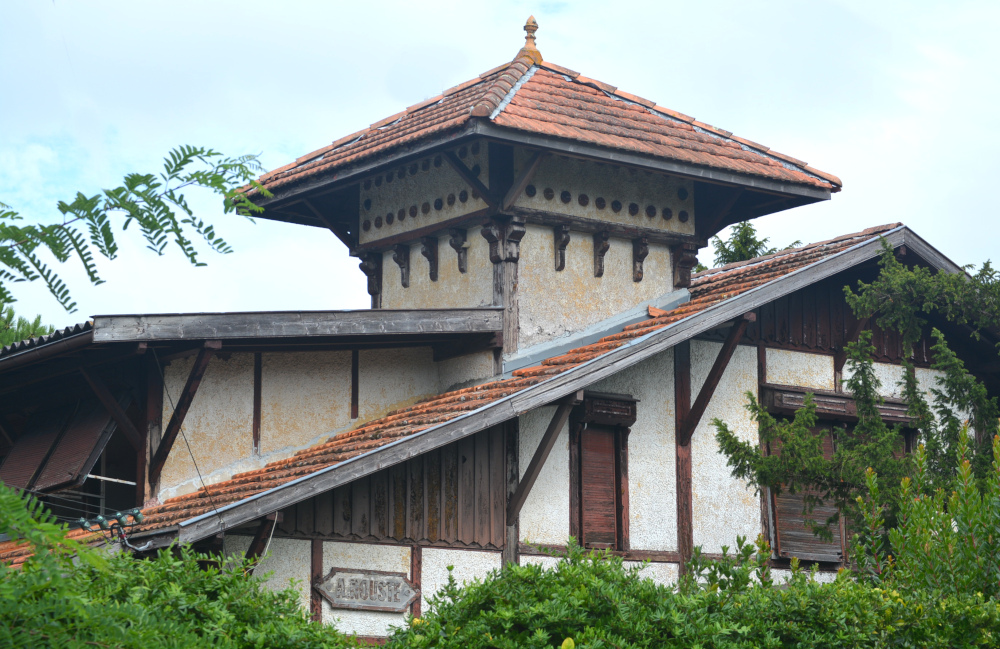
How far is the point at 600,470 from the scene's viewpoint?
449 inches

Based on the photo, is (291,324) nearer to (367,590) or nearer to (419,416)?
(419,416)

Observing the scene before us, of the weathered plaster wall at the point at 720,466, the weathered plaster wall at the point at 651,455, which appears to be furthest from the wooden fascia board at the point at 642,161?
the weathered plaster wall at the point at 651,455

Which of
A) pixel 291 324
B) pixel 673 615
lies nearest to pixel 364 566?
pixel 291 324

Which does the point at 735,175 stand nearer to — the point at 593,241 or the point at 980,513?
the point at 593,241

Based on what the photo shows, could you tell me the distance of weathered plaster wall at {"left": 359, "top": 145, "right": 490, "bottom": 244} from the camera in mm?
12047

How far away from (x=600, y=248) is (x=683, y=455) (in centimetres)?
242

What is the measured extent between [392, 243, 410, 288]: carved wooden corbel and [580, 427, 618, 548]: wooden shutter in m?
3.07

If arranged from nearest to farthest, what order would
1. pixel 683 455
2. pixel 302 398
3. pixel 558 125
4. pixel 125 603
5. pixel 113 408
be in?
pixel 125 603
pixel 113 408
pixel 302 398
pixel 558 125
pixel 683 455

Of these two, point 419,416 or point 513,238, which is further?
point 513,238

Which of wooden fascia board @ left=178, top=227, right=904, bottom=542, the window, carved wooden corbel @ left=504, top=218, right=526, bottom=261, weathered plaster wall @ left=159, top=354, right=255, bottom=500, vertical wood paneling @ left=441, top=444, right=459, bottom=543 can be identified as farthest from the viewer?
carved wooden corbel @ left=504, top=218, right=526, bottom=261

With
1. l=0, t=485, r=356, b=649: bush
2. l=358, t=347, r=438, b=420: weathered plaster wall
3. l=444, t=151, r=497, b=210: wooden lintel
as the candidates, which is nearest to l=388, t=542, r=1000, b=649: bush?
l=0, t=485, r=356, b=649: bush

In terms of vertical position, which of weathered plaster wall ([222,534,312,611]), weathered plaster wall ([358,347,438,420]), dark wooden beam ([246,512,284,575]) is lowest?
weathered plaster wall ([222,534,312,611])

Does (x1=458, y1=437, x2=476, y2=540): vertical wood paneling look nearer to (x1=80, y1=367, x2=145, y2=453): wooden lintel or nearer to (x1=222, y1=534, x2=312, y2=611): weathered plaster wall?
(x1=222, y1=534, x2=312, y2=611): weathered plaster wall

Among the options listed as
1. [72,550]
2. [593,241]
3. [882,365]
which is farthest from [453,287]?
[72,550]
